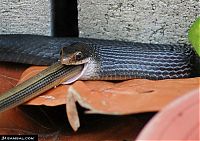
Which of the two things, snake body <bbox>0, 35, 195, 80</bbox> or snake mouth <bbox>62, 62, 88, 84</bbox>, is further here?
snake body <bbox>0, 35, 195, 80</bbox>

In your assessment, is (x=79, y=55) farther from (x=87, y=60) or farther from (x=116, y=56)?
(x=116, y=56)

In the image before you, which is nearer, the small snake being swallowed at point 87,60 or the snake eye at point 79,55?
the small snake being swallowed at point 87,60

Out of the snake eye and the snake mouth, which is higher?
the snake eye

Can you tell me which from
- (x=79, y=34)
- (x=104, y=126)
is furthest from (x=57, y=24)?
(x=104, y=126)

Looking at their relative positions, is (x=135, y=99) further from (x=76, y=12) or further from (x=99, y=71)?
(x=76, y=12)

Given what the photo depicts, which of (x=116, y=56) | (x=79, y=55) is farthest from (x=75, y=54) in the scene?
(x=116, y=56)
